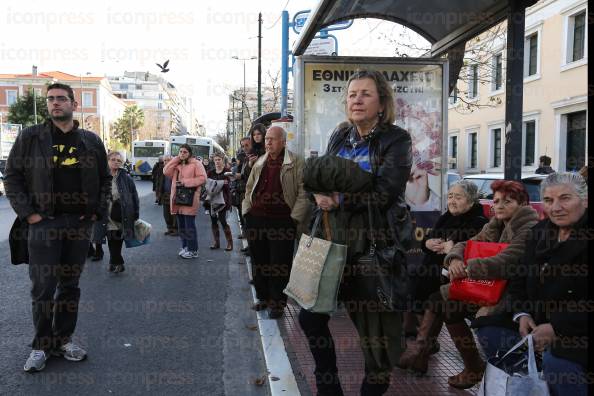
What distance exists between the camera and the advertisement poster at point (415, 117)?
19.2 feet

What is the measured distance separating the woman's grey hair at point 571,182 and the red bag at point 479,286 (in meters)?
0.60

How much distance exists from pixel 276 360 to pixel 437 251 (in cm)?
152

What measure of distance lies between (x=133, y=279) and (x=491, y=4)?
5.41 m

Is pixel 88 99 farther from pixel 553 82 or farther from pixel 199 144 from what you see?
pixel 553 82

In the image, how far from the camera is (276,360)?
4.21m

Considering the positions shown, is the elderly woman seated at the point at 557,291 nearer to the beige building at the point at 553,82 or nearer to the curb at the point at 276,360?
the curb at the point at 276,360

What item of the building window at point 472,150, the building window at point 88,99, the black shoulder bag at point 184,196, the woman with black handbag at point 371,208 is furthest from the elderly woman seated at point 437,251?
the building window at point 88,99

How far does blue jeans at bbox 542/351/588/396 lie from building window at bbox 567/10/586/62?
72.7 feet

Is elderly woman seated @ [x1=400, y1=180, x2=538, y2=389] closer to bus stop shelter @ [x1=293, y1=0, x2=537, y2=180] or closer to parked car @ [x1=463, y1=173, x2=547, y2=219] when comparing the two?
bus stop shelter @ [x1=293, y1=0, x2=537, y2=180]

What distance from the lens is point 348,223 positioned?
2805 mm

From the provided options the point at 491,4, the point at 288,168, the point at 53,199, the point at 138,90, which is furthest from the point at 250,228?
the point at 138,90

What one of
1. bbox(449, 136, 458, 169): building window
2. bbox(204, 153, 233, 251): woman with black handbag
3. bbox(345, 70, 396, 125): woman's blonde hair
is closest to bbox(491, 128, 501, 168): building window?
bbox(449, 136, 458, 169): building window

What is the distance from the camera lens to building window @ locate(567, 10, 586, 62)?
2141 centimetres

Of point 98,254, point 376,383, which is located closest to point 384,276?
point 376,383
